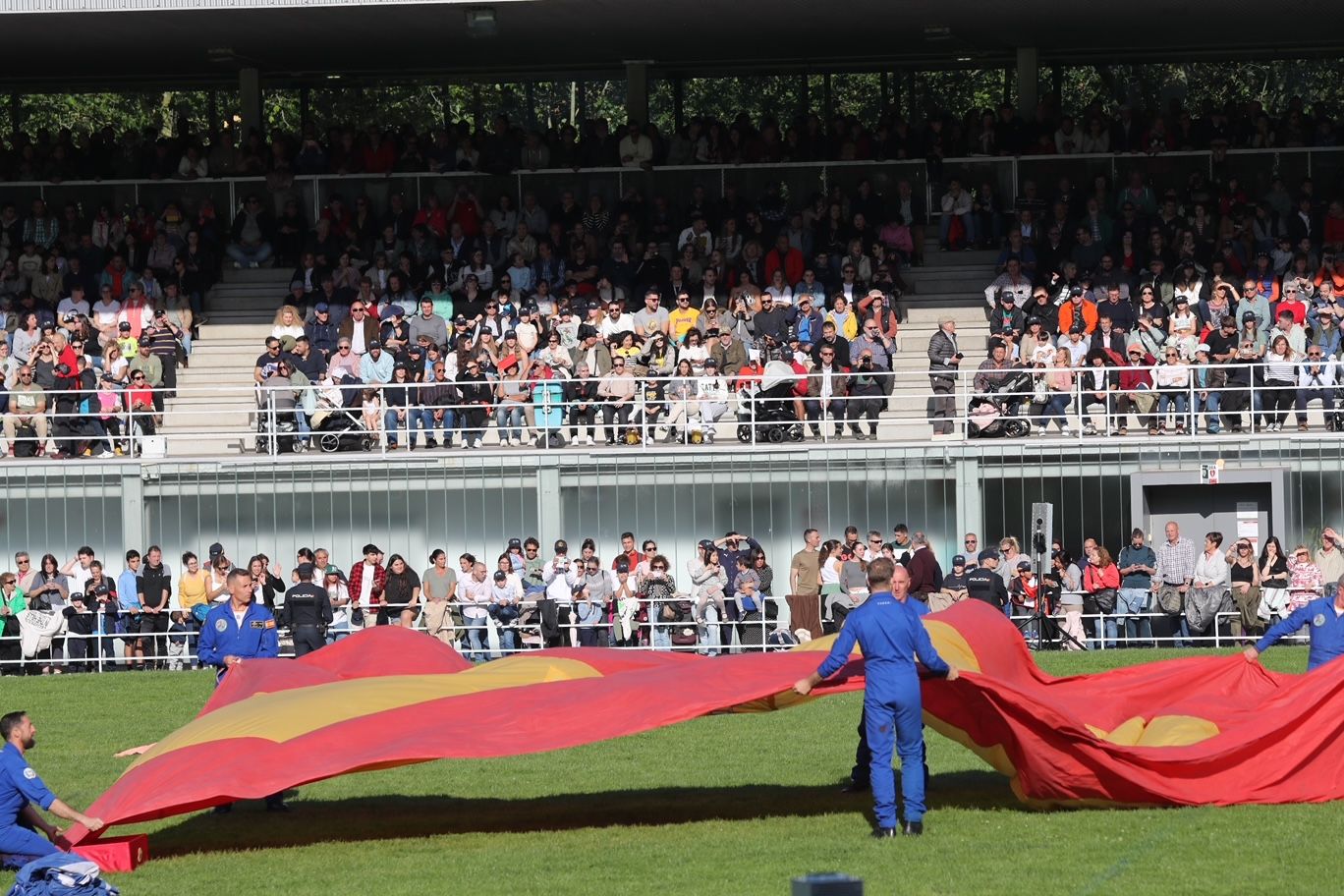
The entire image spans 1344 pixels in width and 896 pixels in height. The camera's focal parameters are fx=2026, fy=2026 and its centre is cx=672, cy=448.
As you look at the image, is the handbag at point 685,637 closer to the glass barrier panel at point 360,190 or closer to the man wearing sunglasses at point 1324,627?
the glass barrier panel at point 360,190

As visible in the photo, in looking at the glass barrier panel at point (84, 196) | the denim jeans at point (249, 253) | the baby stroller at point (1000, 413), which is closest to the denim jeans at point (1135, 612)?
the baby stroller at point (1000, 413)

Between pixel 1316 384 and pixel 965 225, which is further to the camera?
pixel 965 225

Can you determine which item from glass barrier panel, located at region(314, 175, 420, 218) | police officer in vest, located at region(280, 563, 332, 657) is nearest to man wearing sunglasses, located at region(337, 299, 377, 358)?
glass barrier panel, located at region(314, 175, 420, 218)

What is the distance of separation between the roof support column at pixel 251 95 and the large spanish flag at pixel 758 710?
73.3 ft

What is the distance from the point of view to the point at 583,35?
32.3m

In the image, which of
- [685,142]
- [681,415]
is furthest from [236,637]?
[685,142]

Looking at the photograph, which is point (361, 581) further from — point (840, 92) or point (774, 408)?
point (840, 92)

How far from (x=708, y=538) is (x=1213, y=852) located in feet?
51.2

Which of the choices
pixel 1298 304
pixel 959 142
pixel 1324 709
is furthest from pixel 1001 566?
pixel 1324 709

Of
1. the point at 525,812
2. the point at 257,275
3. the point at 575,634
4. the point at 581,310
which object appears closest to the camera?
the point at 525,812

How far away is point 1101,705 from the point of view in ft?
45.5

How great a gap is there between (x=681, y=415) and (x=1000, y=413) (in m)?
4.18

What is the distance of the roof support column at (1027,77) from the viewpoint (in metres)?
33.7

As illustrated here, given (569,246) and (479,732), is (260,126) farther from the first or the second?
(479,732)
